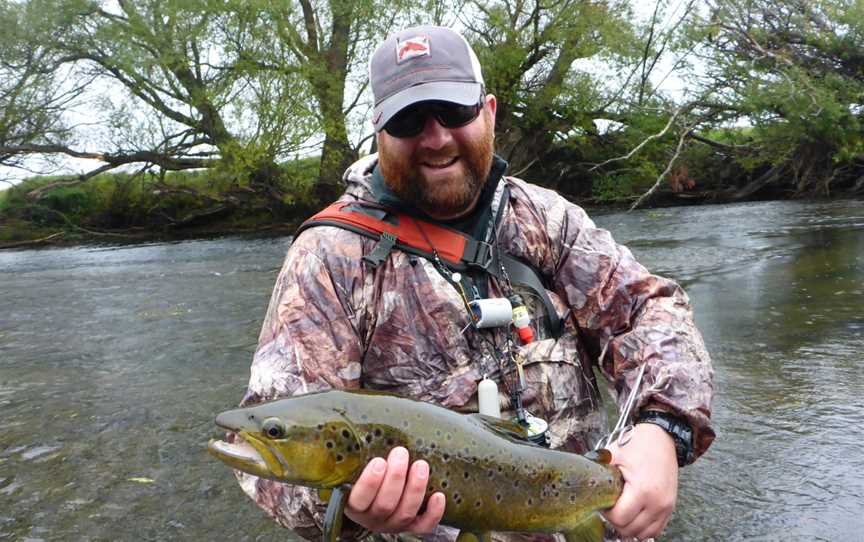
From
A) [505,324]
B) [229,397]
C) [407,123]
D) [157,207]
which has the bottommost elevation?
[229,397]

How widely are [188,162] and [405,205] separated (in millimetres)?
21797

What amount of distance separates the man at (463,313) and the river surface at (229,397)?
1.41 metres

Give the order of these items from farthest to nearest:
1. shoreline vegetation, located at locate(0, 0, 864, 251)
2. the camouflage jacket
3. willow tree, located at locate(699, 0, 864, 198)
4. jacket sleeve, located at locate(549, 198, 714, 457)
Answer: shoreline vegetation, located at locate(0, 0, 864, 251)
willow tree, located at locate(699, 0, 864, 198)
jacket sleeve, located at locate(549, 198, 714, 457)
the camouflage jacket

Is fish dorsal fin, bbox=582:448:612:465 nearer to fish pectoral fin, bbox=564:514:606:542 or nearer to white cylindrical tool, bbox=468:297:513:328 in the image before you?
fish pectoral fin, bbox=564:514:606:542

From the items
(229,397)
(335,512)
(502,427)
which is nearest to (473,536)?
(502,427)

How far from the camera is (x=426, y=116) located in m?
2.62

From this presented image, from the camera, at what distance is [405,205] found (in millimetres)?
2713

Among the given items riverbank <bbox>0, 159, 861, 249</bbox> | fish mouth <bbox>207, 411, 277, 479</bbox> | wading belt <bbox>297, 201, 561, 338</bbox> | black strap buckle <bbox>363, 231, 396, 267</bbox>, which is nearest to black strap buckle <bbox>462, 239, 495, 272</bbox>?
wading belt <bbox>297, 201, 561, 338</bbox>

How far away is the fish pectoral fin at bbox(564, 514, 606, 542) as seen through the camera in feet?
7.65

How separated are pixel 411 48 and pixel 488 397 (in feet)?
4.09

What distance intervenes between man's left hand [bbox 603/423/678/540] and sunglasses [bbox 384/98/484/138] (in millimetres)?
1200

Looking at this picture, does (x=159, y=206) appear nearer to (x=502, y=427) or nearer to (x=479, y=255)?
(x=479, y=255)

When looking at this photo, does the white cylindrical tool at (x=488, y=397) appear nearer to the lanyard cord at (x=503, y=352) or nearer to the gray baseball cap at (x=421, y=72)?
the lanyard cord at (x=503, y=352)

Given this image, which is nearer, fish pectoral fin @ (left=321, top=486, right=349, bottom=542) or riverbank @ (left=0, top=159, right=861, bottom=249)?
fish pectoral fin @ (left=321, top=486, right=349, bottom=542)
